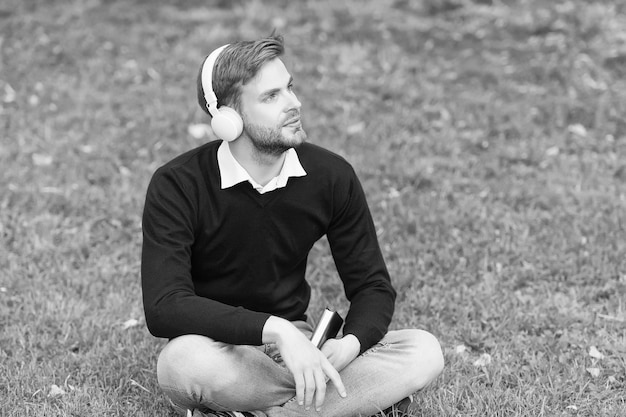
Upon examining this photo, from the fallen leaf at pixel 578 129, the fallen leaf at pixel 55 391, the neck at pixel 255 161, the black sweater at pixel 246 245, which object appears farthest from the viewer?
the fallen leaf at pixel 578 129

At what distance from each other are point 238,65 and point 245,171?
0.41 metres

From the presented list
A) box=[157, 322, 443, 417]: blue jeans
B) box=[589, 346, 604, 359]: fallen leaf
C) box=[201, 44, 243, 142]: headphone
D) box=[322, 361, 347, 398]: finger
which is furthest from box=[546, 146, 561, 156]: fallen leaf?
box=[322, 361, 347, 398]: finger

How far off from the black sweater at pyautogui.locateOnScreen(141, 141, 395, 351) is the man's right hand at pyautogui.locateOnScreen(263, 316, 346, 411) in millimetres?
156

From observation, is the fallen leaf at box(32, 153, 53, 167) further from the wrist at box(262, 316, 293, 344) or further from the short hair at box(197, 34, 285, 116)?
the wrist at box(262, 316, 293, 344)

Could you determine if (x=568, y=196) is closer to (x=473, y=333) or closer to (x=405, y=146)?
(x=405, y=146)

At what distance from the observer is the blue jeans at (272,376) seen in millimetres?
3297

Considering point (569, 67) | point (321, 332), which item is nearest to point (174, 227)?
point (321, 332)

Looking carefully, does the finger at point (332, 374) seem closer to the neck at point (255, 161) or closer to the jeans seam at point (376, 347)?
the jeans seam at point (376, 347)

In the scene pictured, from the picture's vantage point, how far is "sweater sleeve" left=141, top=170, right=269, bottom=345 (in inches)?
127

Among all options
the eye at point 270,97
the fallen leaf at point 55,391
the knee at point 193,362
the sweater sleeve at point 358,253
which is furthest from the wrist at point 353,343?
the fallen leaf at point 55,391

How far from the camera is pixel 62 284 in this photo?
16.1 ft

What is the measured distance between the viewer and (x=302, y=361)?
10.2 feet

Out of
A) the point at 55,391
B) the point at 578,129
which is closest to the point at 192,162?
the point at 55,391

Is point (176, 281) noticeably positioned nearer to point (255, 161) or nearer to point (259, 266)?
point (259, 266)
